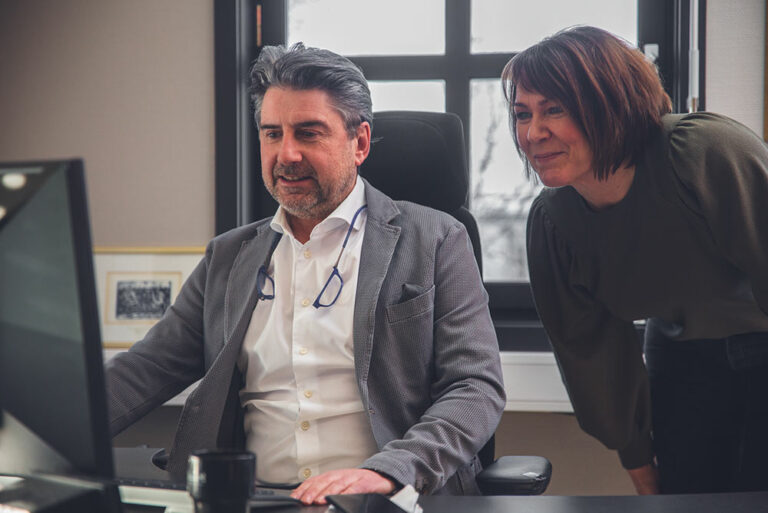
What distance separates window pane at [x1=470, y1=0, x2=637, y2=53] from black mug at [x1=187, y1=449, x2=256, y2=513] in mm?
1983

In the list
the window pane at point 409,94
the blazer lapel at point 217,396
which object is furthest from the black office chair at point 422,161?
the window pane at point 409,94

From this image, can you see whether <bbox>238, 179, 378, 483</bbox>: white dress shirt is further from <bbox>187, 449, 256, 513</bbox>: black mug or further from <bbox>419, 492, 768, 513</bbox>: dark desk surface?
<bbox>187, 449, 256, 513</bbox>: black mug

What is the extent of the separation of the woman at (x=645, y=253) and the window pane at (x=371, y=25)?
0.99 metres

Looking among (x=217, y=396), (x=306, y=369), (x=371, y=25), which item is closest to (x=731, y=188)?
(x=306, y=369)

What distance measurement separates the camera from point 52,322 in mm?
539

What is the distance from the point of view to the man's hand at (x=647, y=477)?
161cm

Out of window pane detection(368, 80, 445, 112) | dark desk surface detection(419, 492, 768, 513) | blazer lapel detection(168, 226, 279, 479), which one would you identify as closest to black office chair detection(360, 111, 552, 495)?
blazer lapel detection(168, 226, 279, 479)

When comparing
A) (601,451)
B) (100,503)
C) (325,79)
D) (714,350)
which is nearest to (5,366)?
(100,503)

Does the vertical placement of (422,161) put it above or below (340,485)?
above

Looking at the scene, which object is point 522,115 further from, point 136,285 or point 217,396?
point 136,285

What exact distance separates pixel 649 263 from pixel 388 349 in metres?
0.53

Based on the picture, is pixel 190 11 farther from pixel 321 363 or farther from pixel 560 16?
pixel 321 363

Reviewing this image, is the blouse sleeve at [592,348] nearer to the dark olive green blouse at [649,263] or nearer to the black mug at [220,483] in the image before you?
the dark olive green blouse at [649,263]

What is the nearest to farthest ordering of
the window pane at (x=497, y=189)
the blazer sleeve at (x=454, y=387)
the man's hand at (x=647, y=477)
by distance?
the blazer sleeve at (x=454, y=387) → the man's hand at (x=647, y=477) → the window pane at (x=497, y=189)
